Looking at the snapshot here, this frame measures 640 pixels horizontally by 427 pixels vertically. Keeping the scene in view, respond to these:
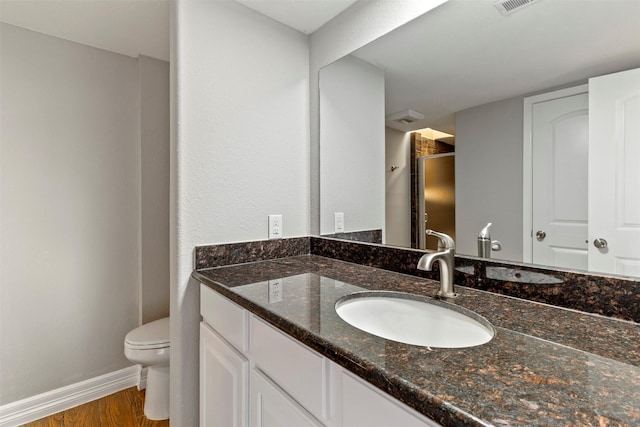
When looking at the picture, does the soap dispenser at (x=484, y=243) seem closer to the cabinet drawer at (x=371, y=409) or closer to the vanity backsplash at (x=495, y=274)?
the vanity backsplash at (x=495, y=274)

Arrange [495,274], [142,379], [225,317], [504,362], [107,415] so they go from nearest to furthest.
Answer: [504,362], [495,274], [225,317], [107,415], [142,379]

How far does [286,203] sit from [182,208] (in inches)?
21.7

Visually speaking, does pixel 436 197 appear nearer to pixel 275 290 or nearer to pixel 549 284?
pixel 549 284

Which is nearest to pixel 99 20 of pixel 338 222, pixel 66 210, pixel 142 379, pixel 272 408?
pixel 66 210

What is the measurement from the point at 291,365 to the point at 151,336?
1.43 m

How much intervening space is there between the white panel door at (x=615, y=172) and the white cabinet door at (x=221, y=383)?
3.70 feet

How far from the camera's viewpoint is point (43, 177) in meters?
1.86

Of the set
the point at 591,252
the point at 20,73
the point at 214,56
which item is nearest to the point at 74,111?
the point at 20,73

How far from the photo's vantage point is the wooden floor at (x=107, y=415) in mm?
1766

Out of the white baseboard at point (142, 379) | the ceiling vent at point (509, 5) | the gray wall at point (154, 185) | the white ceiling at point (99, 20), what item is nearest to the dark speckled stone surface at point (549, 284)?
the ceiling vent at point (509, 5)

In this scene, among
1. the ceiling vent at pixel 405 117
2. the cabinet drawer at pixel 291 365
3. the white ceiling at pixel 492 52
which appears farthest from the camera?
the ceiling vent at pixel 405 117

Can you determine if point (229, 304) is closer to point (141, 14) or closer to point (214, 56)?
point (214, 56)

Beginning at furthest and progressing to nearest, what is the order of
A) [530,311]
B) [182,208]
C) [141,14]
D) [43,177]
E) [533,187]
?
[43,177] < [141,14] < [182,208] < [533,187] < [530,311]

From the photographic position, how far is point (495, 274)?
1029mm
